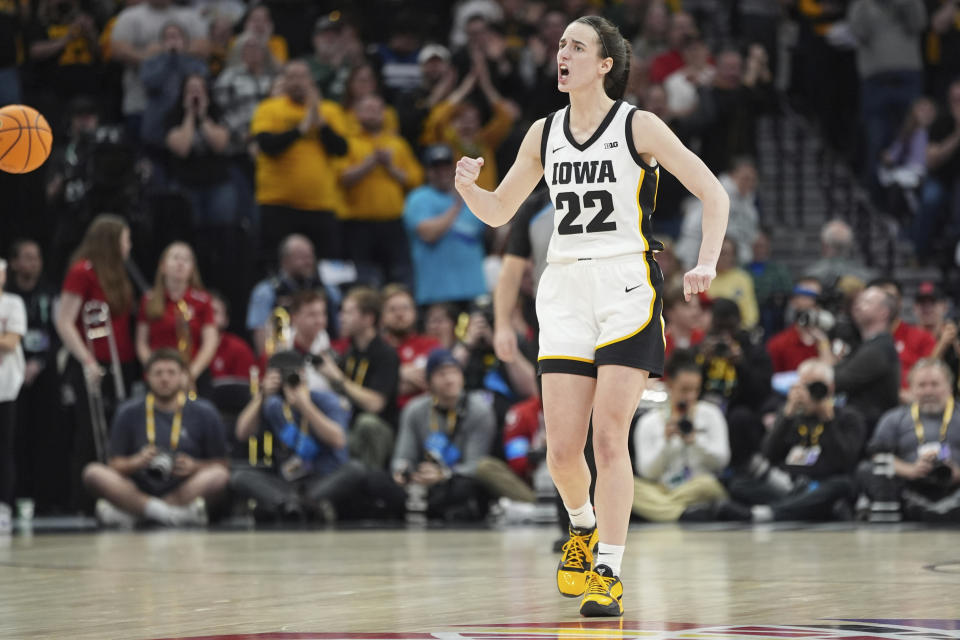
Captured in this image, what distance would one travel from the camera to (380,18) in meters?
17.9

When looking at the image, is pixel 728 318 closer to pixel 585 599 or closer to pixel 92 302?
pixel 92 302

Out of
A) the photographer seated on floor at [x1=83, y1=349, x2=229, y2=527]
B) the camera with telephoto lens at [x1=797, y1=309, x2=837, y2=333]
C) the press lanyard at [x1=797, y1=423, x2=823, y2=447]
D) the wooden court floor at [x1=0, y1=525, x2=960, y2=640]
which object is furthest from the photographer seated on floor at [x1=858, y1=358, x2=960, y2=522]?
the photographer seated on floor at [x1=83, y1=349, x2=229, y2=527]

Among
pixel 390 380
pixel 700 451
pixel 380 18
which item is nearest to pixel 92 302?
pixel 390 380

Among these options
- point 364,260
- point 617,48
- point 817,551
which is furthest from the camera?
point 364,260

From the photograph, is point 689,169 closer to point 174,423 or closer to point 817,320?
point 174,423

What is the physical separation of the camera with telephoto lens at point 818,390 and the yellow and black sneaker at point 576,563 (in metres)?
5.89

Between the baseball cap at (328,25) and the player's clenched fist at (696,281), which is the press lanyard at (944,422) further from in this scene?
the baseball cap at (328,25)

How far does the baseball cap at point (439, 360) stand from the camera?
12.4m

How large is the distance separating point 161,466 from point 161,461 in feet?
0.16

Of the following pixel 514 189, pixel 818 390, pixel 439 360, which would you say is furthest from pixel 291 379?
pixel 514 189

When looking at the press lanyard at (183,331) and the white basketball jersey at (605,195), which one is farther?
the press lanyard at (183,331)

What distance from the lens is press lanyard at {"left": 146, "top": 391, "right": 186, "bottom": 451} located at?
12312 mm

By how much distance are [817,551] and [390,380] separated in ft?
16.7

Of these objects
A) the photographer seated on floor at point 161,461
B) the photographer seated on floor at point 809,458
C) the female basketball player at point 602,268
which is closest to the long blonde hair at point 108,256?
the photographer seated on floor at point 161,461
